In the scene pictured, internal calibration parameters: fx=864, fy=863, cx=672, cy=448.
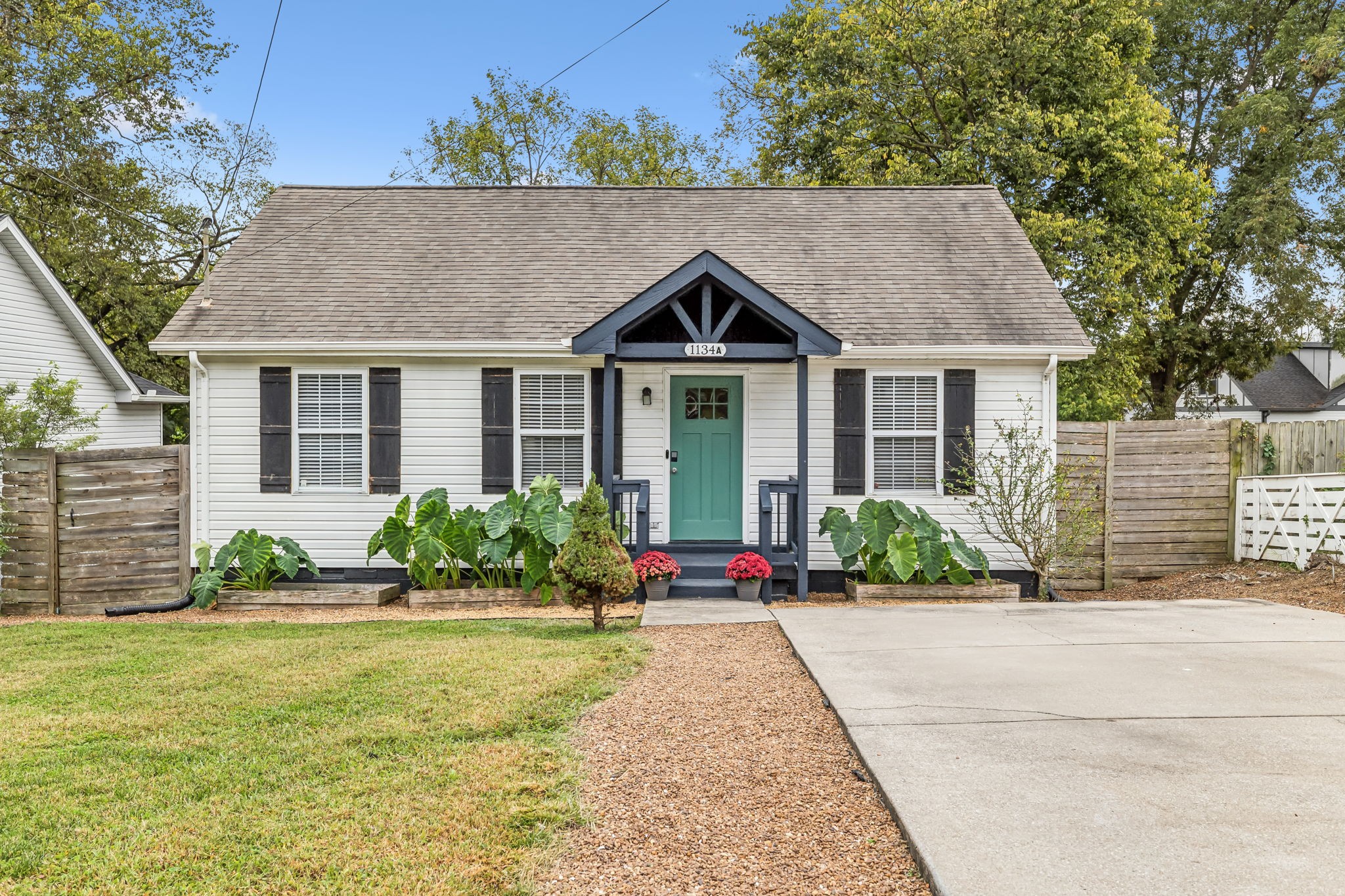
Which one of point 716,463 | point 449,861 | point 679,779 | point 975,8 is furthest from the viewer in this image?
point 975,8

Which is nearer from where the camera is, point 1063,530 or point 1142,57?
point 1063,530

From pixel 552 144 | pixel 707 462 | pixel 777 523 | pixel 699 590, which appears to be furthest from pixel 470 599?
pixel 552 144

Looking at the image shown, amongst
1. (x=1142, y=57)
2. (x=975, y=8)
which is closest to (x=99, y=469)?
(x=975, y=8)

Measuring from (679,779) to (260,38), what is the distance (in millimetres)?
10068

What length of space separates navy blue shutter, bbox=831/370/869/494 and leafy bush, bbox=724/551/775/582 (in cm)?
148

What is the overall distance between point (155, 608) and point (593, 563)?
507cm

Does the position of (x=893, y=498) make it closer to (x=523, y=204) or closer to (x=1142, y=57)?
(x=523, y=204)

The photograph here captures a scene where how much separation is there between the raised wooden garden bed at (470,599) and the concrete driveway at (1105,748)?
127 inches

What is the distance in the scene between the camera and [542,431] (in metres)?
9.52

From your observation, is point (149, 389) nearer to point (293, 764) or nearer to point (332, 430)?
point (332, 430)

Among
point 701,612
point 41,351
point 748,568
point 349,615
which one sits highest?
point 41,351

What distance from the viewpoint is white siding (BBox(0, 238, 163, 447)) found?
1310cm

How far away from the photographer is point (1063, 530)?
934cm

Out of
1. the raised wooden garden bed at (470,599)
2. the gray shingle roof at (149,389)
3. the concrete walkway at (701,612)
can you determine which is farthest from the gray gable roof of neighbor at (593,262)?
the gray shingle roof at (149,389)
